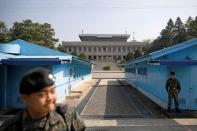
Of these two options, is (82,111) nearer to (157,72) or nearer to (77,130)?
(157,72)

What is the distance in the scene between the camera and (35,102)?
7.45 feet

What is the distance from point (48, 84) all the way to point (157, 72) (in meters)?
20.7

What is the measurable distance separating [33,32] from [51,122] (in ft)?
221

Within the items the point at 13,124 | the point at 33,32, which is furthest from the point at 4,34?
the point at 13,124

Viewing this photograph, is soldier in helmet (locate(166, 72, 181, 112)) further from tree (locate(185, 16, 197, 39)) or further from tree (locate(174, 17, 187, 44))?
tree (locate(174, 17, 187, 44))

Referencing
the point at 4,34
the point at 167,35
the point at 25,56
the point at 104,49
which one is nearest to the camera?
the point at 25,56

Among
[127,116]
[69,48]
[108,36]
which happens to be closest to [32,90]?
[127,116]

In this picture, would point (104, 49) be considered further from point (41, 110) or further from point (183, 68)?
point (41, 110)

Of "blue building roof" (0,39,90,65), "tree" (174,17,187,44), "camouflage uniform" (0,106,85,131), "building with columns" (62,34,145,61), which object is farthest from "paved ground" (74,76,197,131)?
"building with columns" (62,34,145,61)

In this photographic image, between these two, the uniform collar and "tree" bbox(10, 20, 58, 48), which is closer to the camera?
the uniform collar

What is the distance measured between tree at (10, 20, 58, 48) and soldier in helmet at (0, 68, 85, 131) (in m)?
64.8

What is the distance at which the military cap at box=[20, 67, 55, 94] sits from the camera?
2262 mm

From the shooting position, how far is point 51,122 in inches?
90.9

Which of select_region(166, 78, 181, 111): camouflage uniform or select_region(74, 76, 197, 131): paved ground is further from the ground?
select_region(166, 78, 181, 111): camouflage uniform
